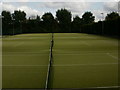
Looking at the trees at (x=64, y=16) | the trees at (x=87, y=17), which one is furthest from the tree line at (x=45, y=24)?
the trees at (x=87, y=17)

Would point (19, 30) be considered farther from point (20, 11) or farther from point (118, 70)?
point (118, 70)

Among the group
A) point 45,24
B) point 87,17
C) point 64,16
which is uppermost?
point 87,17

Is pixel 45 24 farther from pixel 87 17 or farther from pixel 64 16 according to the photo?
pixel 87 17

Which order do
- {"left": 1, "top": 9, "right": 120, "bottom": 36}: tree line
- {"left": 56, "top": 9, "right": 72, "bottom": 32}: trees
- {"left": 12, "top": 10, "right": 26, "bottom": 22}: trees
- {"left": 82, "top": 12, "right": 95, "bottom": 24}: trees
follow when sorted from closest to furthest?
{"left": 1, "top": 9, "right": 120, "bottom": 36}: tree line
{"left": 12, "top": 10, "right": 26, "bottom": 22}: trees
{"left": 56, "top": 9, "right": 72, "bottom": 32}: trees
{"left": 82, "top": 12, "right": 95, "bottom": 24}: trees

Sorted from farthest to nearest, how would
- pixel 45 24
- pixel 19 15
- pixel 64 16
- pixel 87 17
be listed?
pixel 87 17
pixel 64 16
pixel 19 15
pixel 45 24

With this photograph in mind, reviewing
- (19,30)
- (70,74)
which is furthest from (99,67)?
(19,30)

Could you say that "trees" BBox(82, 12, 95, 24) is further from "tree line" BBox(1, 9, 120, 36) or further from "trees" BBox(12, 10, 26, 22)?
"trees" BBox(12, 10, 26, 22)

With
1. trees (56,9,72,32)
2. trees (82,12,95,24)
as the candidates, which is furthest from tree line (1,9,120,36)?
trees (82,12,95,24)

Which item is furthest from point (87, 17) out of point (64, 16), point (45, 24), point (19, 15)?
point (19, 15)

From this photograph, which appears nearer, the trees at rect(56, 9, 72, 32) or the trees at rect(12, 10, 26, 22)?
the trees at rect(12, 10, 26, 22)

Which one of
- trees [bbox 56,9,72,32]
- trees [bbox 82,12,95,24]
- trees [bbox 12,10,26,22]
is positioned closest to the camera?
trees [bbox 12,10,26,22]

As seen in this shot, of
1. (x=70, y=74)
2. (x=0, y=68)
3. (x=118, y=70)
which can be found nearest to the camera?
(x=70, y=74)

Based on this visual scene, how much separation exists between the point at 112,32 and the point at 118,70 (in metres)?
19.7

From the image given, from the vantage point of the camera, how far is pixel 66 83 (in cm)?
419
